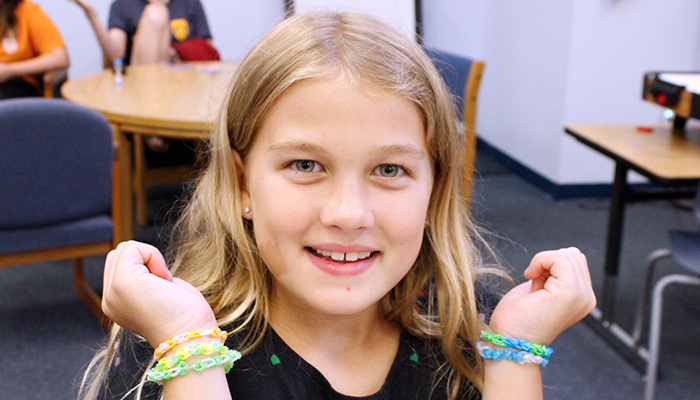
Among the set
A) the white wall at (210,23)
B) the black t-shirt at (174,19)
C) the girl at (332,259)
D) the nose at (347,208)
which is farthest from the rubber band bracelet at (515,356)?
the white wall at (210,23)

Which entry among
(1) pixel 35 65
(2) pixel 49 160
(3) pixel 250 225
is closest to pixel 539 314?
(3) pixel 250 225

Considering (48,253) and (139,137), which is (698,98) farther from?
(139,137)

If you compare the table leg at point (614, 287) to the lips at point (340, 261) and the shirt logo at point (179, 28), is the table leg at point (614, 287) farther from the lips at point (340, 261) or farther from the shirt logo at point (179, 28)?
the shirt logo at point (179, 28)

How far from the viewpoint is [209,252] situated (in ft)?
3.18

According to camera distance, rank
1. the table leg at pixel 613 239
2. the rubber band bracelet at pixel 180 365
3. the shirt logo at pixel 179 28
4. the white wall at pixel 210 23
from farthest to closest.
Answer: the white wall at pixel 210 23 < the shirt logo at pixel 179 28 < the table leg at pixel 613 239 < the rubber band bracelet at pixel 180 365

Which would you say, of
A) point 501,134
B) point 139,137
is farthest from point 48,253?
point 501,134

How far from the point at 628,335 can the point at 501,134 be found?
252cm

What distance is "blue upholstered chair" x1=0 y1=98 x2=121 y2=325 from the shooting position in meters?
2.00

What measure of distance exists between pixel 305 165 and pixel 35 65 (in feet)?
9.71

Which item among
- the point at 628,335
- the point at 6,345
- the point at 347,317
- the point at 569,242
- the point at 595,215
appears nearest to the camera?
the point at 347,317

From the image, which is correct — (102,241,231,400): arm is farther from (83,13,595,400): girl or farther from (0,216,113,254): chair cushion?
(0,216,113,254): chair cushion

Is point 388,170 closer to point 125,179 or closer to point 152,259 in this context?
point 152,259

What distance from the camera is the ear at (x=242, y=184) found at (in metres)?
0.91

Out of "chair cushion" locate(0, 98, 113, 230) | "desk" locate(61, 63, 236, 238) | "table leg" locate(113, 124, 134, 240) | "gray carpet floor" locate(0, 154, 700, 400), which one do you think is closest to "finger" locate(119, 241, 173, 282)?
"gray carpet floor" locate(0, 154, 700, 400)
